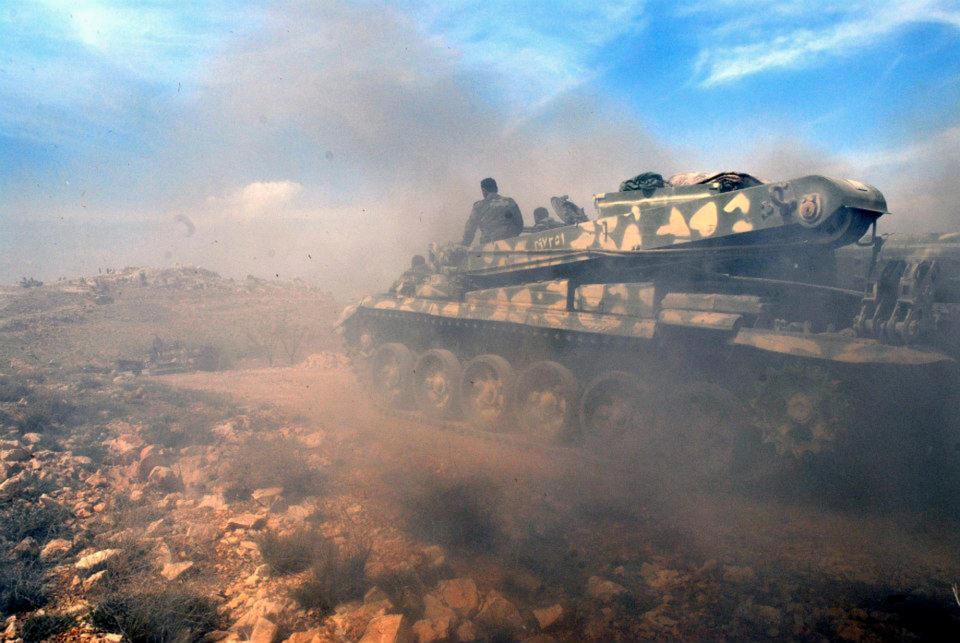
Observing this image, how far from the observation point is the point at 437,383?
995cm

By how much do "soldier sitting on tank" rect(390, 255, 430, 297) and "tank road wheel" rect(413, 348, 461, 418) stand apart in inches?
54.3

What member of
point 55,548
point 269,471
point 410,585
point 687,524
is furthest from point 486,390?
point 55,548

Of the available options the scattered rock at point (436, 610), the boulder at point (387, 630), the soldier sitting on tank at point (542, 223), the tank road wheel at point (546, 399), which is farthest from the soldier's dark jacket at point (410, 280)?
the boulder at point (387, 630)

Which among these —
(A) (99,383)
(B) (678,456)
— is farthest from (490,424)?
(A) (99,383)

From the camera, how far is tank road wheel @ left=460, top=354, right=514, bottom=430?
8.80 meters

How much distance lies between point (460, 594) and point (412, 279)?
7.37 metres

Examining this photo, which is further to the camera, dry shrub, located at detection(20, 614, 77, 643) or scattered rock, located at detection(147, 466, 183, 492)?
scattered rock, located at detection(147, 466, 183, 492)

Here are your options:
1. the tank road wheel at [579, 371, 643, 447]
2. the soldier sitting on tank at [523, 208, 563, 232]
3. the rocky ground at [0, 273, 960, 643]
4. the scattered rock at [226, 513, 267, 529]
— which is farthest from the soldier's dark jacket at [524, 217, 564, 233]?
the scattered rock at [226, 513, 267, 529]

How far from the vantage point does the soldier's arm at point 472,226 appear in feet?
32.1

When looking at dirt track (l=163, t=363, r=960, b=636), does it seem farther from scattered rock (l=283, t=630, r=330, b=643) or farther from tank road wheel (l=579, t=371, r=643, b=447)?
scattered rock (l=283, t=630, r=330, b=643)

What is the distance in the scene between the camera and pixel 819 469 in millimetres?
5898

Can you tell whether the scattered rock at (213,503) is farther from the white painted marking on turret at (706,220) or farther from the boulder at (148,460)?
the white painted marking on turret at (706,220)

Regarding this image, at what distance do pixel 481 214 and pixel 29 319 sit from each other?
53.9ft

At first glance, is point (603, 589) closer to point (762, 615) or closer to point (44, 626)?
point (762, 615)
